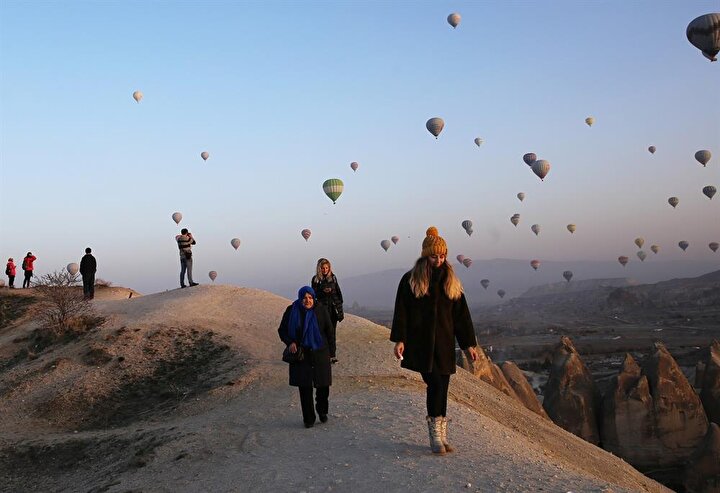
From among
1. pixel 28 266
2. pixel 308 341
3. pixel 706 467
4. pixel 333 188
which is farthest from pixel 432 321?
pixel 333 188

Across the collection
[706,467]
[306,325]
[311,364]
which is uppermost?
[306,325]

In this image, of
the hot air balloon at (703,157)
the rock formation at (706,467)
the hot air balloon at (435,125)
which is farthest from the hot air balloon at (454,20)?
the rock formation at (706,467)

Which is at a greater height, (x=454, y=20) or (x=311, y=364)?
(x=454, y=20)

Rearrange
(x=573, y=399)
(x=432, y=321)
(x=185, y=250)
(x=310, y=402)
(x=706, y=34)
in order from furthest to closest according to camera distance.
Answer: (x=706, y=34) < (x=573, y=399) < (x=185, y=250) < (x=310, y=402) < (x=432, y=321)

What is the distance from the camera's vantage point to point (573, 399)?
29.2 meters

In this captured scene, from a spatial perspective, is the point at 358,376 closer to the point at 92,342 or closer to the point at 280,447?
the point at 280,447

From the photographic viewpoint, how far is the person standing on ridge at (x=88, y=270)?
Result: 23.8 metres

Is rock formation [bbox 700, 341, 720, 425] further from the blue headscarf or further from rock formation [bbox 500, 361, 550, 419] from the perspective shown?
the blue headscarf

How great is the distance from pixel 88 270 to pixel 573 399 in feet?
Answer: 69.2

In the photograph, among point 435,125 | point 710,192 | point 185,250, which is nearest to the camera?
point 185,250

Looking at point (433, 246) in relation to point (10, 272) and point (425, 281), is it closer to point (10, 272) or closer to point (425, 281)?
point (425, 281)

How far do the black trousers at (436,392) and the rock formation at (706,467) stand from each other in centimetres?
2028

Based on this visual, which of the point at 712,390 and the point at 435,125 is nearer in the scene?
the point at 712,390

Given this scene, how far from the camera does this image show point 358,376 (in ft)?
44.7
